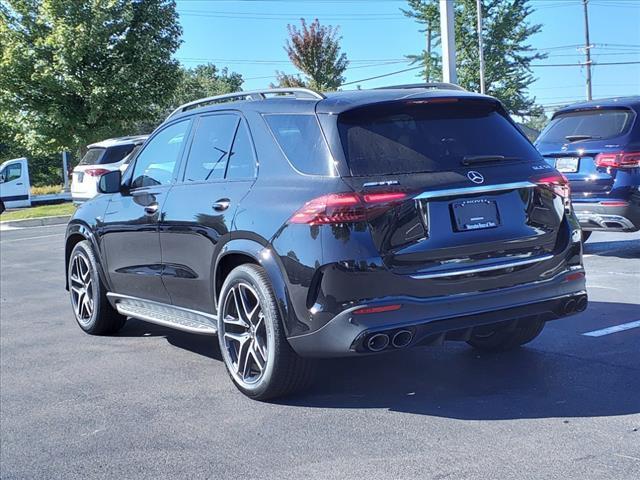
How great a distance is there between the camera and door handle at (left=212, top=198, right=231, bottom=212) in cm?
479

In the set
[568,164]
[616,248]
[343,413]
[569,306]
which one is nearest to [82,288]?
[343,413]

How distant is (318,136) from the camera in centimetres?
438

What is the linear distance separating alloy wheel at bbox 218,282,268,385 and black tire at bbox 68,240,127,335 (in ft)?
6.80

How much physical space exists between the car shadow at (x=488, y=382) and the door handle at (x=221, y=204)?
1232 mm

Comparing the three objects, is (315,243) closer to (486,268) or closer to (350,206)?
(350,206)

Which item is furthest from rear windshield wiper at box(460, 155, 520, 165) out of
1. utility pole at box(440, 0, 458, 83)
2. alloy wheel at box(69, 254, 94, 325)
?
utility pole at box(440, 0, 458, 83)

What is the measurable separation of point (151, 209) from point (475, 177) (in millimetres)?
2505

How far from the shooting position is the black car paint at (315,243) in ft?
13.2

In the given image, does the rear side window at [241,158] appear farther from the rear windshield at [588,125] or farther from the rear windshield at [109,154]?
the rear windshield at [109,154]

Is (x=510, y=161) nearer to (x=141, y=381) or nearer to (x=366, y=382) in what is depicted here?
(x=366, y=382)

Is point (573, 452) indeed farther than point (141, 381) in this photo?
No

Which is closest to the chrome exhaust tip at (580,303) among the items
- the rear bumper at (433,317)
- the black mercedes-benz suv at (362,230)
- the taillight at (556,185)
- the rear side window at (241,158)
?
the black mercedes-benz suv at (362,230)

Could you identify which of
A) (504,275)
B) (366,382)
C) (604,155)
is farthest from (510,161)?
(604,155)

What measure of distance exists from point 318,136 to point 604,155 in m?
5.51
